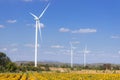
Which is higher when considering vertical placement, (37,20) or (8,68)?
(37,20)

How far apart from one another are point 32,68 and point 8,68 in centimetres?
810

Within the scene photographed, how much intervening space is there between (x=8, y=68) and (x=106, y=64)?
227ft

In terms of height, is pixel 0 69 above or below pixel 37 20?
below

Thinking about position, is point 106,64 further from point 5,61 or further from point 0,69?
point 0,69

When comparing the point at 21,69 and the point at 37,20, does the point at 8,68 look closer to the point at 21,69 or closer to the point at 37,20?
the point at 21,69

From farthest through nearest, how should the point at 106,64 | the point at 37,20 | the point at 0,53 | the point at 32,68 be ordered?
the point at 106,64
the point at 0,53
the point at 32,68
the point at 37,20

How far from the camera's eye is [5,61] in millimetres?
141500

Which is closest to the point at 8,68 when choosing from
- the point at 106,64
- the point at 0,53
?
the point at 0,53

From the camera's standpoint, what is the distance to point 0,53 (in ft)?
480

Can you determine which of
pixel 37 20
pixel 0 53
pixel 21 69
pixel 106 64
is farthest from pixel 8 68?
pixel 106 64

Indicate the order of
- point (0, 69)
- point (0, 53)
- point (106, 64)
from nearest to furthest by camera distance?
point (0, 69), point (0, 53), point (106, 64)

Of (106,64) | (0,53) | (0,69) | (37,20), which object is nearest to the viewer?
(37,20)

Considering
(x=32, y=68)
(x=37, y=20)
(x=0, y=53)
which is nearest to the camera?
(x=37, y=20)

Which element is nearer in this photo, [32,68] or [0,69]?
[0,69]
